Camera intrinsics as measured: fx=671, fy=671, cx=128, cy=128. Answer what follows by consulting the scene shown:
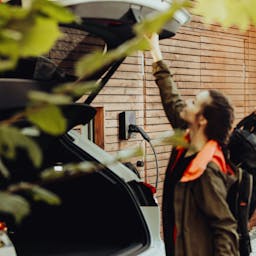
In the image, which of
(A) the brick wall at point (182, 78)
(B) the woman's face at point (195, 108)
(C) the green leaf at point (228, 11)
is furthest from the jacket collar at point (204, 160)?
(C) the green leaf at point (228, 11)

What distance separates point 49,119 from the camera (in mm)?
Answer: 682

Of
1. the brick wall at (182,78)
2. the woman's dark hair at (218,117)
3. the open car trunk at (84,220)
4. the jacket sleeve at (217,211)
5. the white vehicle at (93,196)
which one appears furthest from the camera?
the brick wall at (182,78)

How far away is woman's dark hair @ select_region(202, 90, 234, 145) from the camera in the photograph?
3.79m

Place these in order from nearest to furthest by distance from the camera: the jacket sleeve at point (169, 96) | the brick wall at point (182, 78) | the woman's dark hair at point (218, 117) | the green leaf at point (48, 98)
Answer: the green leaf at point (48, 98) < the woman's dark hair at point (218, 117) < the jacket sleeve at point (169, 96) < the brick wall at point (182, 78)

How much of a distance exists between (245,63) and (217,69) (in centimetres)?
86

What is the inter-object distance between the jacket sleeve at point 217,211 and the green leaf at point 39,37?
9.97 ft

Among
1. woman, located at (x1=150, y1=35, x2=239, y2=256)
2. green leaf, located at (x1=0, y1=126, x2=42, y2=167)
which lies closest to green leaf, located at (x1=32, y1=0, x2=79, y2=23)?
green leaf, located at (x1=0, y1=126, x2=42, y2=167)

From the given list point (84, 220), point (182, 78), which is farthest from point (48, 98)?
point (182, 78)

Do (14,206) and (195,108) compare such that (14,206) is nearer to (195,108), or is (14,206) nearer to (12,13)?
(12,13)

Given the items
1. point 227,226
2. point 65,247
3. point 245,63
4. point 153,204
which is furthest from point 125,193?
point 245,63

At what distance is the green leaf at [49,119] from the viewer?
67 centimetres

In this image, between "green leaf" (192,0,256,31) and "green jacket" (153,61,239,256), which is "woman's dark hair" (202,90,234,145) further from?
"green leaf" (192,0,256,31)

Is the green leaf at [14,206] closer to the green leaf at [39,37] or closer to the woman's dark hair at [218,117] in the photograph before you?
the green leaf at [39,37]

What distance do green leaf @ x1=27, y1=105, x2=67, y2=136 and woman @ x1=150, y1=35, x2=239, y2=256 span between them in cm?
294
